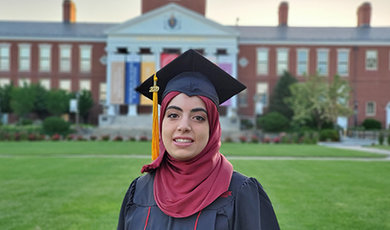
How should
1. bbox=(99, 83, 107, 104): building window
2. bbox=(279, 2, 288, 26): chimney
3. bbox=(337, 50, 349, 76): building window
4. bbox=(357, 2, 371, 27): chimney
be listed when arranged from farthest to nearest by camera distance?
bbox=(279, 2, 288, 26): chimney
bbox=(357, 2, 371, 27): chimney
bbox=(99, 83, 107, 104): building window
bbox=(337, 50, 349, 76): building window

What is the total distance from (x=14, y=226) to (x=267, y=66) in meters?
36.0

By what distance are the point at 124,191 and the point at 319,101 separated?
992 inches

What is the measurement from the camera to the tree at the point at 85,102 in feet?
117

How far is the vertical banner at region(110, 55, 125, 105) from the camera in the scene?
115ft

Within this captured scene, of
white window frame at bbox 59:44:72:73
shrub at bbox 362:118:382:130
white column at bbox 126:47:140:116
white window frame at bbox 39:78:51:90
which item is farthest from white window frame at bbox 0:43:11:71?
shrub at bbox 362:118:382:130

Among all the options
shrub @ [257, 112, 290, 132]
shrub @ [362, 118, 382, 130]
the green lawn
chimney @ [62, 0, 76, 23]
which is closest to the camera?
the green lawn

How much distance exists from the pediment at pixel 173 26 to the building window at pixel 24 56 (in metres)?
10.2

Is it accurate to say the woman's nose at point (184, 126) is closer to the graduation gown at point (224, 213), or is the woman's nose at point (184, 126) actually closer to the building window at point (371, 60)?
the graduation gown at point (224, 213)

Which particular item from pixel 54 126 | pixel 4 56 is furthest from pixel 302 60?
pixel 4 56

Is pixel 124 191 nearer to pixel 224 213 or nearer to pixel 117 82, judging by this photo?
pixel 224 213

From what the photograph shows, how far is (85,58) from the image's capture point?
129 feet

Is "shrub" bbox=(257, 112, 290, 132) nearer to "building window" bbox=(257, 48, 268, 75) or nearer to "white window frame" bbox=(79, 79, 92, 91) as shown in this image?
"building window" bbox=(257, 48, 268, 75)

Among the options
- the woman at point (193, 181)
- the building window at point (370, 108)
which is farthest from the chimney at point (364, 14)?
the woman at point (193, 181)

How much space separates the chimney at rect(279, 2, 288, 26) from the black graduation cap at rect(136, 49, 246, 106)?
45053 millimetres
